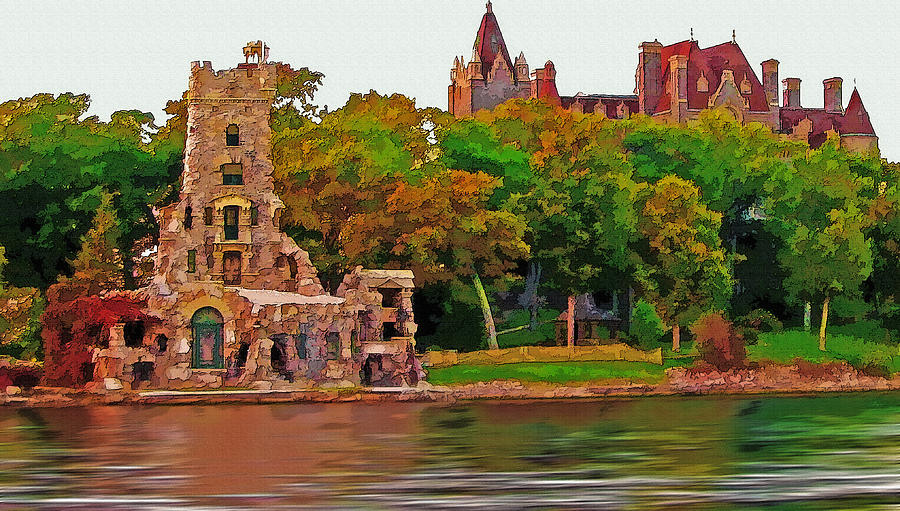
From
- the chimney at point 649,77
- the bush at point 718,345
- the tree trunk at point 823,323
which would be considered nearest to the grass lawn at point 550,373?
the bush at point 718,345

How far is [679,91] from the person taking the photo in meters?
135

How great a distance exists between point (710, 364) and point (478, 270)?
1097 cm

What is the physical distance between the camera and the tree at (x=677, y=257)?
266 ft

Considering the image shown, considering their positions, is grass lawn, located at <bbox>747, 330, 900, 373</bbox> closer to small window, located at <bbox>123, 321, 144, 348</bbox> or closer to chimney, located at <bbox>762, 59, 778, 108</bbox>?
small window, located at <bbox>123, 321, 144, 348</bbox>

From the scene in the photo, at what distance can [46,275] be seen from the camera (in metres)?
79.1

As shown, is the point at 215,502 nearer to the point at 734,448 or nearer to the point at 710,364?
the point at 734,448

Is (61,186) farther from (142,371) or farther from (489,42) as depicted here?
(489,42)

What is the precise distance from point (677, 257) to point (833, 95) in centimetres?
7401

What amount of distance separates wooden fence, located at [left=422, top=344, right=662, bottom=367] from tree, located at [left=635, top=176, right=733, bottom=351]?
9.04 feet

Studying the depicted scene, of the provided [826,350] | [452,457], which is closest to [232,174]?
[452,457]

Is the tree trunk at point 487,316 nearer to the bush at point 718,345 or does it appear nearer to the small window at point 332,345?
the bush at point 718,345

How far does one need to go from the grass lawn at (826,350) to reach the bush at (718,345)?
329 centimetres

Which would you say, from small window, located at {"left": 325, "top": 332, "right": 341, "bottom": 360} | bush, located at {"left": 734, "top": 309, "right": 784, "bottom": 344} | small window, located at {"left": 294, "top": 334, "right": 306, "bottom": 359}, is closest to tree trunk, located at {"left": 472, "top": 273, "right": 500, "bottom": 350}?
small window, located at {"left": 325, "top": 332, "right": 341, "bottom": 360}

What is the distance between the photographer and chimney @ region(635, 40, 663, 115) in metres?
139
